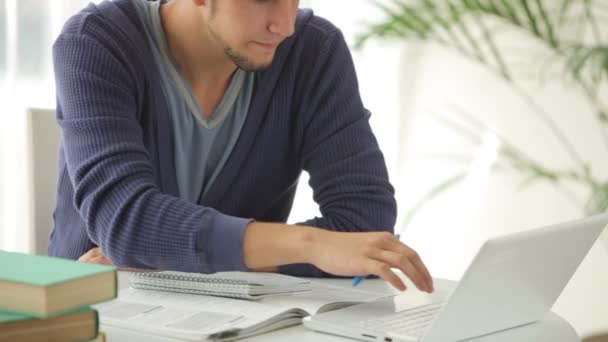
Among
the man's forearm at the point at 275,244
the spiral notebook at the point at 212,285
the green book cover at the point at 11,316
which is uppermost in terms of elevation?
the green book cover at the point at 11,316

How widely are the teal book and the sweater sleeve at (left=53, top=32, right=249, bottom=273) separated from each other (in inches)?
18.0

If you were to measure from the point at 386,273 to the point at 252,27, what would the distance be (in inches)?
22.8

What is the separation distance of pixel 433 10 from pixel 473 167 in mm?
875

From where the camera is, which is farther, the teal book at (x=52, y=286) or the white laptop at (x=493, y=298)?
the white laptop at (x=493, y=298)

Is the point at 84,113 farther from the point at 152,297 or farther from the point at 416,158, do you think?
the point at 416,158

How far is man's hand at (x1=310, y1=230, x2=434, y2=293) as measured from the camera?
43.7 inches

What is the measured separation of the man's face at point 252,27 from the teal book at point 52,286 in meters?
0.80

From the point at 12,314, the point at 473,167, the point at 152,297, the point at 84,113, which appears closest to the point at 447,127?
the point at 473,167

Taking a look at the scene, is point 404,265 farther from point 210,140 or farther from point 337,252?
point 210,140

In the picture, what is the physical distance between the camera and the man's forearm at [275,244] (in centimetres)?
121

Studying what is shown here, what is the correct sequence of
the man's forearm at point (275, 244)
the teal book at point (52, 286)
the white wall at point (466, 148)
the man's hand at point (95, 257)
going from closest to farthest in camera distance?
1. the teal book at point (52, 286)
2. the man's forearm at point (275, 244)
3. the man's hand at point (95, 257)
4. the white wall at point (466, 148)

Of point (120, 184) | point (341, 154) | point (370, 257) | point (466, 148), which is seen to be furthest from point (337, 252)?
point (466, 148)

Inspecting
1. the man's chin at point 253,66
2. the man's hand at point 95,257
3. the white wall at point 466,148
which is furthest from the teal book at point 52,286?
the white wall at point 466,148

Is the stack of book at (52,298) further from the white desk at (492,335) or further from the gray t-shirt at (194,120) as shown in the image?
the gray t-shirt at (194,120)
